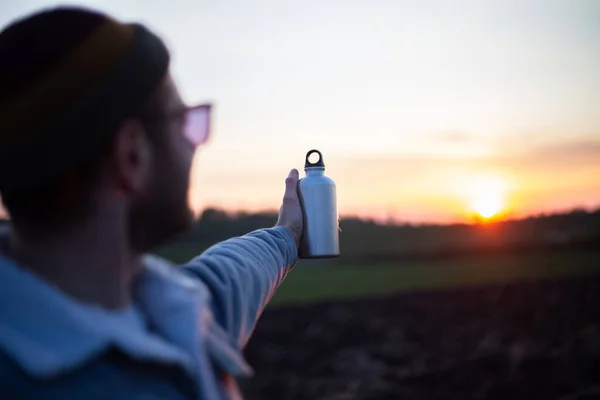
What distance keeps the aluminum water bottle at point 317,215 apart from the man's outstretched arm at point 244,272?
8 centimetres

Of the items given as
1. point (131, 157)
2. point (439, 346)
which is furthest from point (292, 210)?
point (439, 346)

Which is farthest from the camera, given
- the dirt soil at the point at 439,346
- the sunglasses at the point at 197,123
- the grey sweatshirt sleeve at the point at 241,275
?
the dirt soil at the point at 439,346

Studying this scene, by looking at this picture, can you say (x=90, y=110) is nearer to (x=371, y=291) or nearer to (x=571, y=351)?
(x=571, y=351)

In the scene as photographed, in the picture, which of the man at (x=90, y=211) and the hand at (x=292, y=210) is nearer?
the man at (x=90, y=211)

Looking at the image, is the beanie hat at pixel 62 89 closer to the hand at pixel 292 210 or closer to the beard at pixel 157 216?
the beard at pixel 157 216

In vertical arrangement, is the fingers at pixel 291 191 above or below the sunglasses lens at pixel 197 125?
below

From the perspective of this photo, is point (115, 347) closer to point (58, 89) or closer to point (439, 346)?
point (58, 89)

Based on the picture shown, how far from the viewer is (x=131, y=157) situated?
1.22 meters

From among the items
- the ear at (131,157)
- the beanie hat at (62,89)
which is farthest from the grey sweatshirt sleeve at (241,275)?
the beanie hat at (62,89)

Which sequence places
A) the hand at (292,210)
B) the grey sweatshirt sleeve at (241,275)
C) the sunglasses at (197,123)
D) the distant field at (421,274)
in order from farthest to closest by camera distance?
the distant field at (421,274) < the hand at (292,210) < the grey sweatshirt sleeve at (241,275) < the sunglasses at (197,123)

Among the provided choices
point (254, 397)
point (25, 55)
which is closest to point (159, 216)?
point (25, 55)

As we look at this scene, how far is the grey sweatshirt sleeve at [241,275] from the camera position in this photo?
5.35ft

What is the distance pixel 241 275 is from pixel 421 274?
11796mm

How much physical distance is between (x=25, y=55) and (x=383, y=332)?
7684 mm
